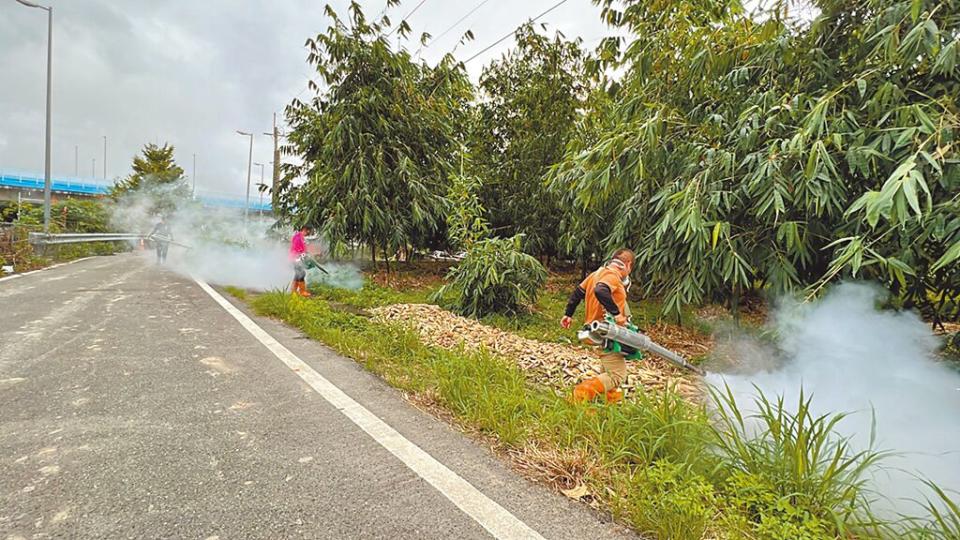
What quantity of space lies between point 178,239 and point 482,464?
1909cm

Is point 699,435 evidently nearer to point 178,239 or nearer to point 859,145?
point 859,145

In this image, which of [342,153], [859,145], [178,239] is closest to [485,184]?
[342,153]

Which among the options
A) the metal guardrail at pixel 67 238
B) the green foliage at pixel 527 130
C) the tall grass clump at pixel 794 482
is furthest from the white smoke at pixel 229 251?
the tall grass clump at pixel 794 482

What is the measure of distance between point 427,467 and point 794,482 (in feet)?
5.93

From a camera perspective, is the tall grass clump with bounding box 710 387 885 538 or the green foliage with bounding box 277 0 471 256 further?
the green foliage with bounding box 277 0 471 256

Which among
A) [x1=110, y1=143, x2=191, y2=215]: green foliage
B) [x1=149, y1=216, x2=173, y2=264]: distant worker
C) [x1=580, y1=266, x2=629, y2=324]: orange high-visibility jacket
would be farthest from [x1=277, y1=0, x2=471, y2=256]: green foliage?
[x1=110, y1=143, x2=191, y2=215]: green foliage

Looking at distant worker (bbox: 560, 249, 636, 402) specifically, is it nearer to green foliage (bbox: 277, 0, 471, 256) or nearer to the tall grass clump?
the tall grass clump

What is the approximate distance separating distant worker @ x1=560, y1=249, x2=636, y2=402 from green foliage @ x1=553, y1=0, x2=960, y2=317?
714mm

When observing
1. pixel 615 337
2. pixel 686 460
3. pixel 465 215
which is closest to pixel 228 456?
pixel 686 460

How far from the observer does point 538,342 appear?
231 inches

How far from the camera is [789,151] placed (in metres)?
3.36

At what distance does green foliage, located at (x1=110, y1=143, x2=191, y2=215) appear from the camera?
2647cm

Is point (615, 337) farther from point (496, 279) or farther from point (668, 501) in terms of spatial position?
point (496, 279)

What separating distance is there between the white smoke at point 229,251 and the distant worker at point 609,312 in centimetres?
697
